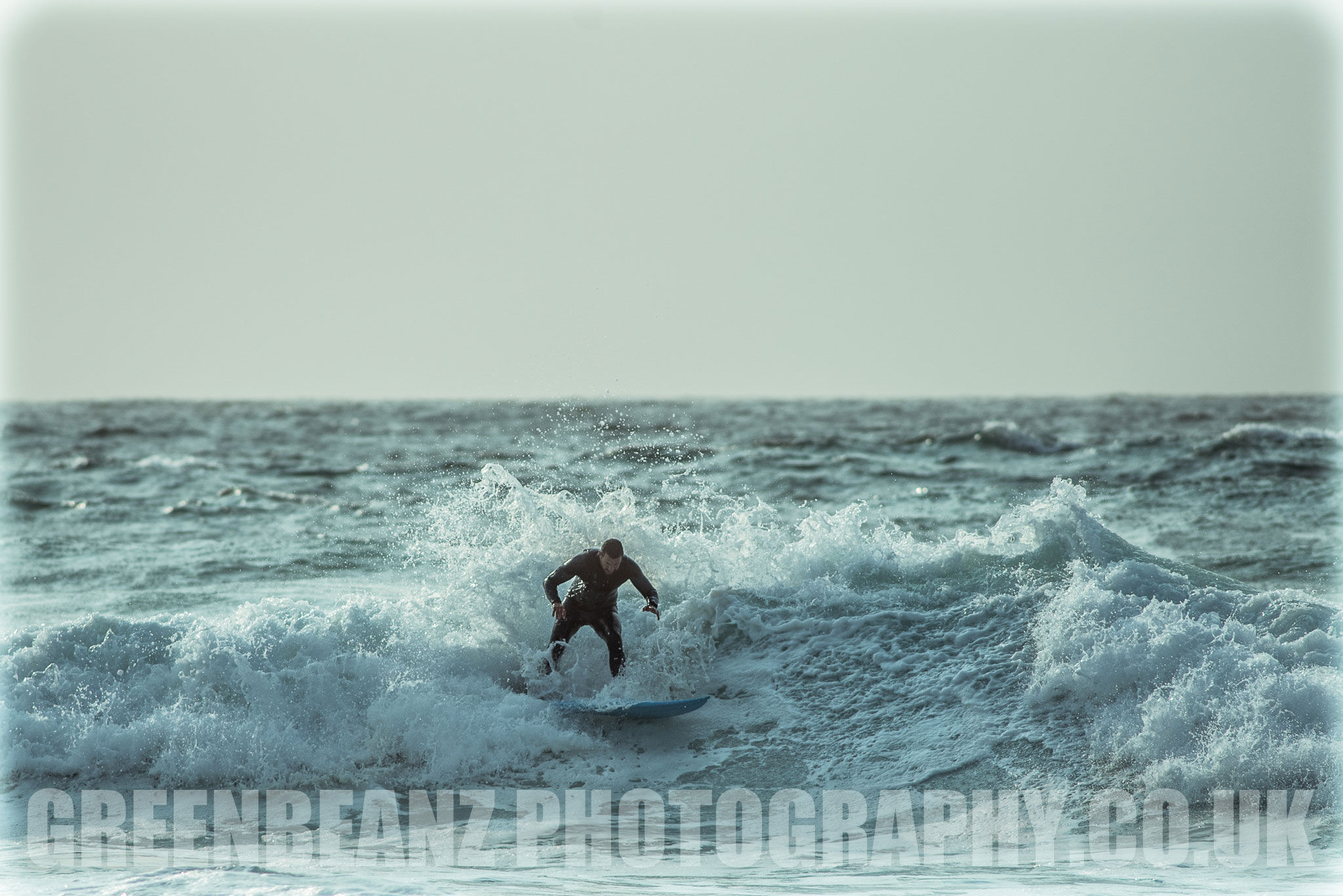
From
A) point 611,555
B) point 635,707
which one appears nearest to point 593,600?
point 611,555

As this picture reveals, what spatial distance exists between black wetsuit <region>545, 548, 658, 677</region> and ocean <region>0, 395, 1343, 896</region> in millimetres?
429

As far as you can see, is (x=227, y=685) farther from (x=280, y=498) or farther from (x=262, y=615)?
(x=280, y=498)

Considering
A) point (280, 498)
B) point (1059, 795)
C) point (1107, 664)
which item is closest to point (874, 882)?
point (1059, 795)

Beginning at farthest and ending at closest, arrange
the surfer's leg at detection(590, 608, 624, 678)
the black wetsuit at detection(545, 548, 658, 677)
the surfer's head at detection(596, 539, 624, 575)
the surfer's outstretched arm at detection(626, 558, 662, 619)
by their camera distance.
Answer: the surfer's leg at detection(590, 608, 624, 678) → the black wetsuit at detection(545, 548, 658, 677) → the surfer's head at detection(596, 539, 624, 575) → the surfer's outstretched arm at detection(626, 558, 662, 619)

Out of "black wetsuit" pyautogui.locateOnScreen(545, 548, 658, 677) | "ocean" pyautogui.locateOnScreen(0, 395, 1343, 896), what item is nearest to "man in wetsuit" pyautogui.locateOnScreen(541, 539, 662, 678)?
"black wetsuit" pyautogui.locateOnScreen(545, 548, 658, 677)

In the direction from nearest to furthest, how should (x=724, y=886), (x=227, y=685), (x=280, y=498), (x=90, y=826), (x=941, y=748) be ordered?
(x=724, y=886) → (x=90, y=826) → (x=941, y=748) → (x=227, y=685) → (x=280, y=498)

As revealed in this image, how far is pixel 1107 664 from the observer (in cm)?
916

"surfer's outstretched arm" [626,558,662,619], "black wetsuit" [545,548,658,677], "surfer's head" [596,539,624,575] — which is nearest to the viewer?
"surfer's outstretched arm" [626,558,662,619]

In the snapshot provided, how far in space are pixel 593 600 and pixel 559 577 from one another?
456 millimetres

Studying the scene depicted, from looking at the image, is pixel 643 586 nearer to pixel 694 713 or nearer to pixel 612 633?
pixel 612 633

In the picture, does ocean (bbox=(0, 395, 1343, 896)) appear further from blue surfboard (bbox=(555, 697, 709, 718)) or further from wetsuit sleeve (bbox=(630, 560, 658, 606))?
wetsuit sleeve (bbox=(630, 560, 658, 606))

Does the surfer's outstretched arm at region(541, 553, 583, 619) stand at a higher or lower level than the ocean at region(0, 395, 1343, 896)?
higher

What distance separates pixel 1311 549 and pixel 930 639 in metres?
7.91

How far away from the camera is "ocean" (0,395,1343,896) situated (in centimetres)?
721
